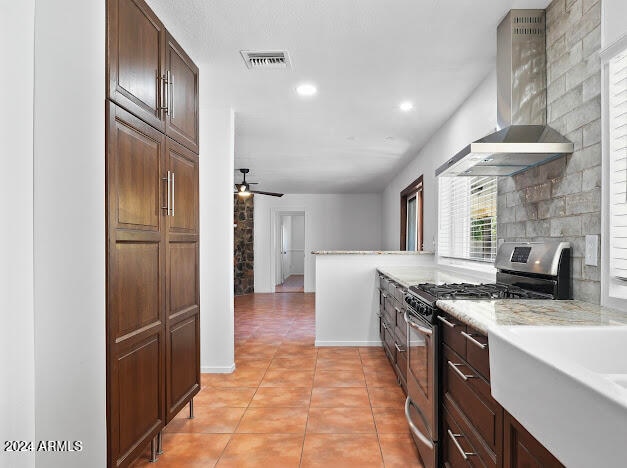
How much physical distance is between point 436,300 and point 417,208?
4.44 m

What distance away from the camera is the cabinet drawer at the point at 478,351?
139 centimetres

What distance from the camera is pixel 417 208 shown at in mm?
6262

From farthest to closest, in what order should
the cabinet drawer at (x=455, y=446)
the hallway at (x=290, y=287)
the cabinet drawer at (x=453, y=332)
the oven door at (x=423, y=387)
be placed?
the hallway at (x=290, y=287), the oven door at (x=423, y=387), the cabinet drawer at (x=453, y=332), the cabinet drawer at (x=455, y=446)

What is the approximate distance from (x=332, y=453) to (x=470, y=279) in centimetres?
180

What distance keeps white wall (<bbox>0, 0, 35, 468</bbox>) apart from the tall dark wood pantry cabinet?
37cm

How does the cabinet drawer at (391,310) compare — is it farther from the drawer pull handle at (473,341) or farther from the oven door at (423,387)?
the drawer pull handle at (473,341)

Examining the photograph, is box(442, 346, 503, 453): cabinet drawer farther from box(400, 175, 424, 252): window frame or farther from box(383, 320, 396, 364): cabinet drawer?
box(400, 175, 424, 252): window frame

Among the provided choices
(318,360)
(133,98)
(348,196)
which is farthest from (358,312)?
(348,196)

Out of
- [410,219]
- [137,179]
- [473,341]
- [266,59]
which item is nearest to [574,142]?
[473,341]

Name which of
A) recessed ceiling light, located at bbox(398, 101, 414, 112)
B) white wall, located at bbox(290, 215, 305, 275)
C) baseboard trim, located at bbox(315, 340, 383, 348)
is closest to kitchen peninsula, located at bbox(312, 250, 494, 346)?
baseboard trim, located at bbox(315, 340, 383, 348)

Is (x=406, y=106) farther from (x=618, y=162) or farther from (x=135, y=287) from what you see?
(x=135, y=287)

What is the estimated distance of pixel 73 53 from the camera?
1580 millimetres

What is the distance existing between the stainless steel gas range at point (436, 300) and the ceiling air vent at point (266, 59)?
5.58 ft

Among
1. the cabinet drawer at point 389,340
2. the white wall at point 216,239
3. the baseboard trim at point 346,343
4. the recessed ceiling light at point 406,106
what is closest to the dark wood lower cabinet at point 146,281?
the white wall at point 216,239
